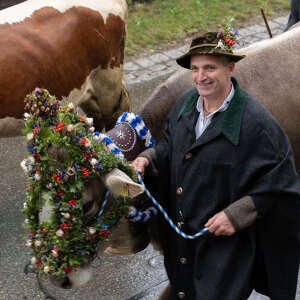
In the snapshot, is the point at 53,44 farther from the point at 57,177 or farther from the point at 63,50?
the point at 57,177

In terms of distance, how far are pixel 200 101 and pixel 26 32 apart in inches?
80.4

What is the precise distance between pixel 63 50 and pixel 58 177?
2.14 metres

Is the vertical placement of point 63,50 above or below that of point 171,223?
above

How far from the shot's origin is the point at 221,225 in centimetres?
203

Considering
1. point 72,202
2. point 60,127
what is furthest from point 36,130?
point 72,202

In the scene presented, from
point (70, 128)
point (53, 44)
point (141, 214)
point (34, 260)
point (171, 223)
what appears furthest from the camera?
point (53, 44)

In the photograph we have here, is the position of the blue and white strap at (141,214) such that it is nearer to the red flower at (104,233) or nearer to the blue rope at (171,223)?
the blue rope at (171,223)

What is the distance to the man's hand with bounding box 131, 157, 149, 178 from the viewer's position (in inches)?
87.7

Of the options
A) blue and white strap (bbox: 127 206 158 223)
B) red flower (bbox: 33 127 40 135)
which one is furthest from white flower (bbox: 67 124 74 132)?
blue and white strap (bbox: 127 206 158 223)

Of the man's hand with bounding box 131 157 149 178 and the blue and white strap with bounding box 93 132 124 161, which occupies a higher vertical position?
the blue and white strap with bounding box 93 132 124 161

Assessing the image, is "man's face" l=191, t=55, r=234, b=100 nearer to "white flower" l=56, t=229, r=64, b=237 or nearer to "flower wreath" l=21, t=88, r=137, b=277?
"flower wreath" l=21, t=88, r=137, b=277

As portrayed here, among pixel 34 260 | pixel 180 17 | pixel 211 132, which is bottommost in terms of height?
pixel 180 17

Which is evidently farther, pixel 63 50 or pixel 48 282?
pixel 63 50

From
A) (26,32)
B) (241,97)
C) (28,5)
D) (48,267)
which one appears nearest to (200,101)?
(241,97)
